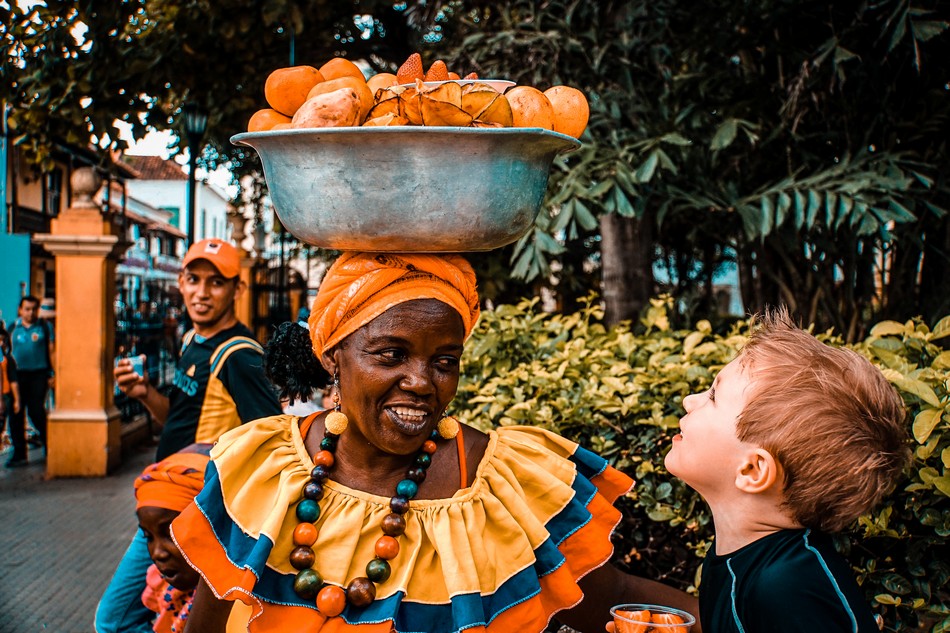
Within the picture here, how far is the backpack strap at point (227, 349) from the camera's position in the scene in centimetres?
379

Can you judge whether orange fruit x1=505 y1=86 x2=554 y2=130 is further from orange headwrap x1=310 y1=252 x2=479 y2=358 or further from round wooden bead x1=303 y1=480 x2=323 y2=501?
round wooden bead x1=303 y1=480 x2=323 y2=501

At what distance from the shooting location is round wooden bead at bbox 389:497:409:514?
6.19ft

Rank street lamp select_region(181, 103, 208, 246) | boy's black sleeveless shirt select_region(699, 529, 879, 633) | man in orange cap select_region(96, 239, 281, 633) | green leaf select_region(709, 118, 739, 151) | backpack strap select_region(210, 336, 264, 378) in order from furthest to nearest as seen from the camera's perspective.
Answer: street lamp select_region(181, 103, 208, 246) < green leaf select_region(709, 118, 739, 151) < backpack strap select_region(210, 336, 264, 378) < man in orange cap select_region(96, 239, 281, 633) < boy's black sleeveless shirt select_region(699, 529, 879, 633)

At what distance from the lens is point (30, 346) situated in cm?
978

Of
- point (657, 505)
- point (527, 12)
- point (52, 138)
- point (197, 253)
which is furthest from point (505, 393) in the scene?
point (52, 138)

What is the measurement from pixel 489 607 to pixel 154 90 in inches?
305

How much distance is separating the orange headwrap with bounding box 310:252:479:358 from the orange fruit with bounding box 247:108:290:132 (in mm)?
341

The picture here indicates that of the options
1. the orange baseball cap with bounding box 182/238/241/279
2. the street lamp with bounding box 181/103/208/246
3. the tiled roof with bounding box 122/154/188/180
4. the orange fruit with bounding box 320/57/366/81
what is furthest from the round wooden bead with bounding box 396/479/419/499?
the tiled roof with bounding box 122/154/188/180

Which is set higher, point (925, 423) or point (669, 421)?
point (925, 423)

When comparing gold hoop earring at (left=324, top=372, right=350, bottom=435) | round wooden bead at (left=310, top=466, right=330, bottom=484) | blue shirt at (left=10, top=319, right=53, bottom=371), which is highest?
gold hoop earring at (left=324, top=372, right=350, bottom=435)

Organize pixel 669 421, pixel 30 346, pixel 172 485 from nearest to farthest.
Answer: pixel 669 421 < pixel 172 485 < pixel 30 346

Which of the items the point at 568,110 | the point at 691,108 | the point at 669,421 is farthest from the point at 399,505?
the point at 691,108

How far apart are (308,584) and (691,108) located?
14.6 feet

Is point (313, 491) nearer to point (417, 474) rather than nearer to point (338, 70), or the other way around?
point (417, 474)
